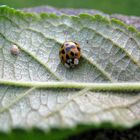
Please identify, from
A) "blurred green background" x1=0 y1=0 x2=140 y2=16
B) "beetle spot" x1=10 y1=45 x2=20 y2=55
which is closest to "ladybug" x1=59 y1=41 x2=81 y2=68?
"beetle spot" x1=10 y1=45 x2=20 y2=55

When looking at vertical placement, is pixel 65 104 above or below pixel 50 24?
below

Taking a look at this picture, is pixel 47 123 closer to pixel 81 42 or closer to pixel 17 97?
pixel 17 97

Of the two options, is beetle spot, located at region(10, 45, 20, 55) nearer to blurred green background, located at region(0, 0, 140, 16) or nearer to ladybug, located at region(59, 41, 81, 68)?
ladybug, located at region(59, 41, 81, 68)

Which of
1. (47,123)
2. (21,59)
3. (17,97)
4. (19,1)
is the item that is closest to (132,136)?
(47,123)

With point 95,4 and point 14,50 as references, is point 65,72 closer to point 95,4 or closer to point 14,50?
point 14,50

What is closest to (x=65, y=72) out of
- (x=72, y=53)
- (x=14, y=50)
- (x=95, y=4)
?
(x=72, y=53)
